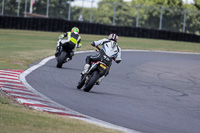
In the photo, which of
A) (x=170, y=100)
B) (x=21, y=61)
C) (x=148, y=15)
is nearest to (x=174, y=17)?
(x=148, y=15)

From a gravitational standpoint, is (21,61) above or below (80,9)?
below

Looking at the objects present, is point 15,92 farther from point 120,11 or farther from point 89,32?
point 120,11

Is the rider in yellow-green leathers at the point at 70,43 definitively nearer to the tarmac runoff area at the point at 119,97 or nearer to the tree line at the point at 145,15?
the tarmac runoff area at the point at 119,97

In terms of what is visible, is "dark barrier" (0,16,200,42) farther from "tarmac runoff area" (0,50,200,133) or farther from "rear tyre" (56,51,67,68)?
"rear tyre" (56,51,67,68)

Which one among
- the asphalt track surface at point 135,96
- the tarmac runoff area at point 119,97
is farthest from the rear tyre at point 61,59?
the tarmac runoff area at point 119,97

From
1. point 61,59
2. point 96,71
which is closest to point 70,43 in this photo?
point 61,59

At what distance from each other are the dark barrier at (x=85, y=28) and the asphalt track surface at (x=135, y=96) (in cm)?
1901

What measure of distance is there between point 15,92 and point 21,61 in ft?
25.8

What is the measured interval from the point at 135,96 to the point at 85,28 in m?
28.0

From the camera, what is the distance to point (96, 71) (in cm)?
1086

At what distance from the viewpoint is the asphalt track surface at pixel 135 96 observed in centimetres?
798

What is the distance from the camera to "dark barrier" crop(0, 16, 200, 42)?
36.4 metres

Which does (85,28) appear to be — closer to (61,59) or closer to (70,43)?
(70,43)

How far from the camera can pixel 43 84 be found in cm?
1131
